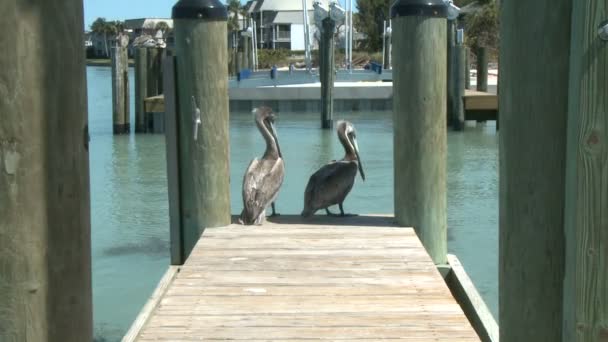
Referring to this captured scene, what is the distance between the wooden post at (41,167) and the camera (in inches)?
71.9

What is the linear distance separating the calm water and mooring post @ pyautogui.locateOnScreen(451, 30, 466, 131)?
1.35 ft

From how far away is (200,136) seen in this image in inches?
210

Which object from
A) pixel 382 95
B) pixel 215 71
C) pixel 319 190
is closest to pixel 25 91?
pixel 215 71

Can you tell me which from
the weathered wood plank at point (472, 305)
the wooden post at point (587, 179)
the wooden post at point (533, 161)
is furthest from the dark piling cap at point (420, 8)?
the wooden post at point (587, 179)

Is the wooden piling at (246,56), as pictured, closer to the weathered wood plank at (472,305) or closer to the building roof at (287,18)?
the building roof at (287,18)

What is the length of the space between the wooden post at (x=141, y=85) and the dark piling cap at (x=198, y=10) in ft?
57.4

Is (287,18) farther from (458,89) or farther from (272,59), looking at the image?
(458,89)

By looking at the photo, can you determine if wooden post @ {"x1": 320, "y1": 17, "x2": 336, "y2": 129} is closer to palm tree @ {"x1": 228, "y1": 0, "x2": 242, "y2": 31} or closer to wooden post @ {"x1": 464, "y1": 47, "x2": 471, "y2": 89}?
wooden post @ {"x1": 464, "y1": 47, "x2": 471, "y2": 89}

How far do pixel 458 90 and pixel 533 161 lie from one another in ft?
64.5

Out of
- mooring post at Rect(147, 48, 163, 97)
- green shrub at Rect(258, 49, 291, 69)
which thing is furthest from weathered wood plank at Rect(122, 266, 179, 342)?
green shrub at Rect(258, 49, 291, 69)

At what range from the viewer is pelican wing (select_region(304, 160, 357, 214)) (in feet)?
20.1

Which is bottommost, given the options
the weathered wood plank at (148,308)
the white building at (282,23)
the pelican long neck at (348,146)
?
the weathered wood plank at (148,308)

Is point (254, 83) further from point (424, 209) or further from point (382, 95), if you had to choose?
point (424, 209)

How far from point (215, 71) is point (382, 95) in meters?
24.4
